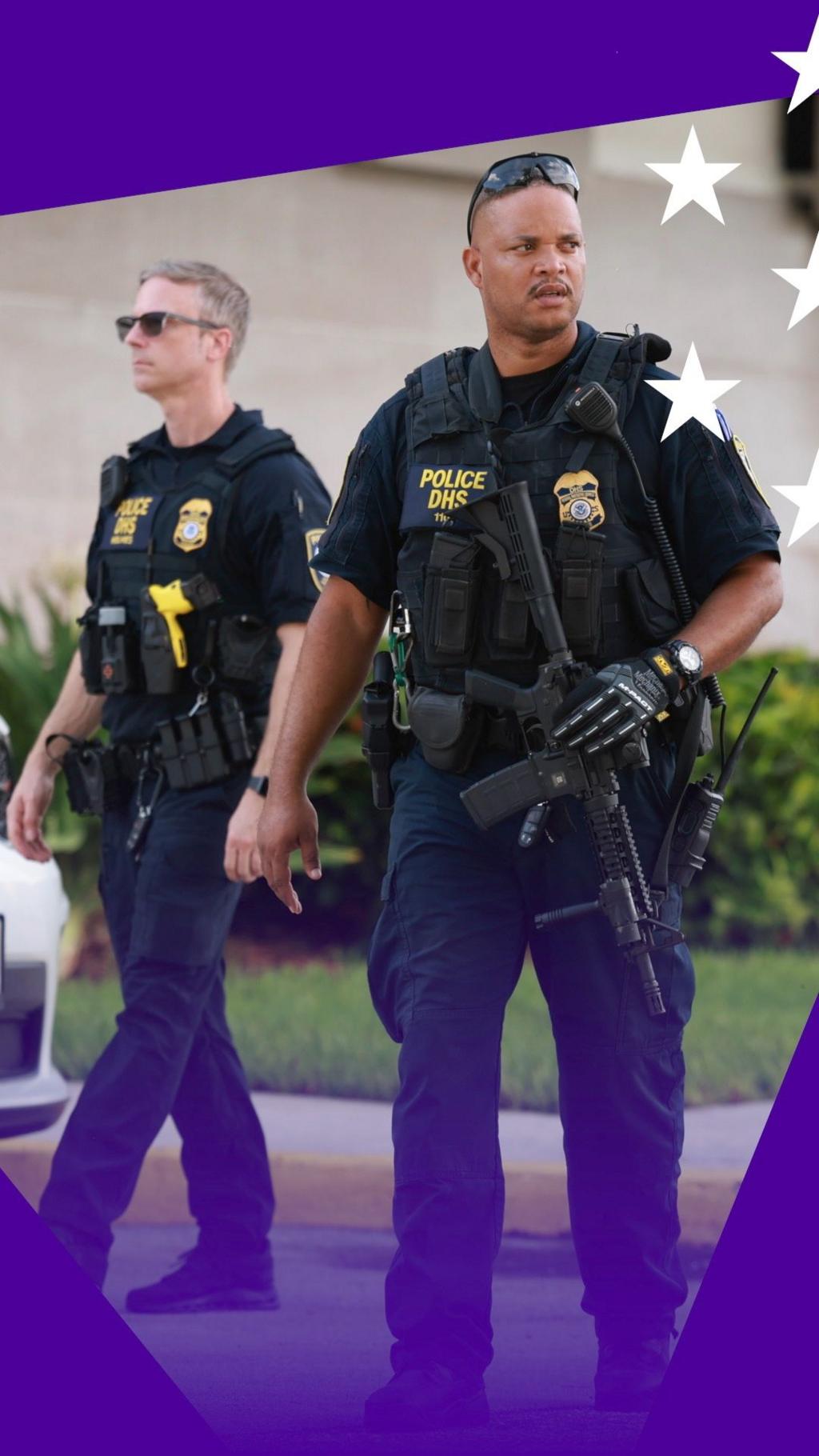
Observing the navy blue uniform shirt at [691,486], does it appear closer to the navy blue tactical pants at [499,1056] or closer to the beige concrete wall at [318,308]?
the navy blue tactical pants at [499,1056]

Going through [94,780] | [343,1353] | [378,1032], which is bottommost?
[343,1353]

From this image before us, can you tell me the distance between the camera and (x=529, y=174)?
3.45 m

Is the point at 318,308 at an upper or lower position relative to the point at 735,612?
upper

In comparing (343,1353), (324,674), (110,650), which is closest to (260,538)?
(110,650)

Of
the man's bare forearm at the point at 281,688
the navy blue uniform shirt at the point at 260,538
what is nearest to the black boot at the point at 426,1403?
the man's bare forearm at the point at 281,688

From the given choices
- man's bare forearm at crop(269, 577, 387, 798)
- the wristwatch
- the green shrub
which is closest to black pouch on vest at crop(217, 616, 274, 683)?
man's bare forearm at crop(269, 577, 387, 798)

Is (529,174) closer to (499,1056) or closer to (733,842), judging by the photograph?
(499,1056)

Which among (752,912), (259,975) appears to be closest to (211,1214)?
(259,975)

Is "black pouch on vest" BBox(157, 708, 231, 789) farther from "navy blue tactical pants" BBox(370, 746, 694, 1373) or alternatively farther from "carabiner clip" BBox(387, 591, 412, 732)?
"navy blue tactical pants" BBox(370, 746, 694, 1373)

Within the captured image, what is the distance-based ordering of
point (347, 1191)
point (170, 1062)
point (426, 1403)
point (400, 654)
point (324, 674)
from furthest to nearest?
1. point (347, 1191)
2. point (170, 1062)
3. point (324, 674)
4. point (400, 654)
5. point (426, 1403)

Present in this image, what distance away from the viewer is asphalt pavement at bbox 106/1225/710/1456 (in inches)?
129

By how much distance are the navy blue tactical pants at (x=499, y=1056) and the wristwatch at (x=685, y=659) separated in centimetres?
23

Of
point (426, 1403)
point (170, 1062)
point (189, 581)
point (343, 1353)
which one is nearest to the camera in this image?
point (426, 1403)

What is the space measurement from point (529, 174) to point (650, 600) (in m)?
0.74
